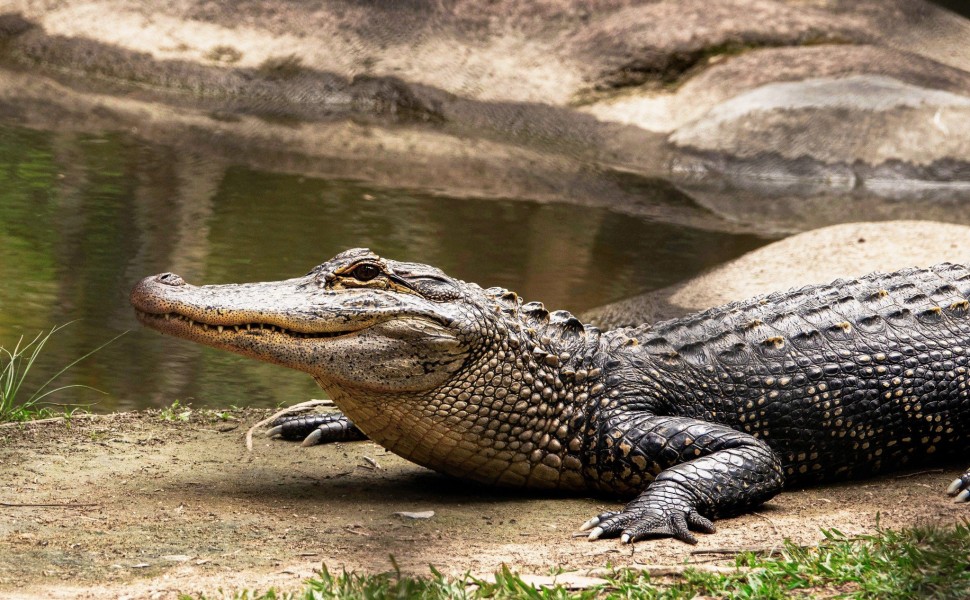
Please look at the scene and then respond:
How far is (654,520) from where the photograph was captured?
4059 millimetres

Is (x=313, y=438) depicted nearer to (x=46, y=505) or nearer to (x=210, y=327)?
(x=210, y=327)

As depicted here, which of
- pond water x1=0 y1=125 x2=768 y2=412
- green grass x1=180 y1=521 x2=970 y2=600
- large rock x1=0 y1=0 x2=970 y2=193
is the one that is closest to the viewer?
green grass x1=180 y1=521 x2=970 y2=600

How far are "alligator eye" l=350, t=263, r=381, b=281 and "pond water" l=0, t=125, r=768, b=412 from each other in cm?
213

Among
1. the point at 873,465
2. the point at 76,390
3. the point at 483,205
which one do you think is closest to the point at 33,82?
the point at 483,205

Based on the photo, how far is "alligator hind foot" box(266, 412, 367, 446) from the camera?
5.57 metres

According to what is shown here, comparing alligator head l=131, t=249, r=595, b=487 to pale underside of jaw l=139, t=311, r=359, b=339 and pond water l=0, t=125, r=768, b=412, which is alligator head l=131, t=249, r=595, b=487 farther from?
pond water l=0, t=125, r=768, b=412

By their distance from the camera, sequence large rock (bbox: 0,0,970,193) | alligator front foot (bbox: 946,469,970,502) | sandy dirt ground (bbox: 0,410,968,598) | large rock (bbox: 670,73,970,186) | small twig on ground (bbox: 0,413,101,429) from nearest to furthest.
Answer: sandy dirt ground (bbox: 0,410,968,598), alligator front foot (bbox: 946,469,970,502), small twig on ground (bbox: 0,413,101,429), large rock (bbox: 670,73,970,186), large rock (bbox: 0,0,970,193)

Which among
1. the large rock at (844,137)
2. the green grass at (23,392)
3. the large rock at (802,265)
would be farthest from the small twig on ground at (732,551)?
the large rock at (844,137)

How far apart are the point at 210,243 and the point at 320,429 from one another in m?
4.11

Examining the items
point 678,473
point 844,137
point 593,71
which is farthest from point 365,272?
point 593,71

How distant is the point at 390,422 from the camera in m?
4.58

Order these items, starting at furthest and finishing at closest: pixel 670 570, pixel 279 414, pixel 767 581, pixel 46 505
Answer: pixel 279 414, pixel 46 505, pixel 670 570, pixel 767 581

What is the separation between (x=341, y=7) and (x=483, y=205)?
6.57 metres

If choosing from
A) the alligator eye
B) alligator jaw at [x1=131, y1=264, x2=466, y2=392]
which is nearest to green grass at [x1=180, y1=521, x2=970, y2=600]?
alligator jaw at [x1=131, y1=264, x2=466, y2=392]
